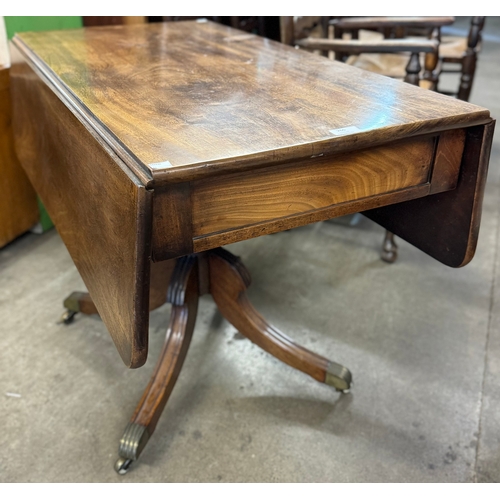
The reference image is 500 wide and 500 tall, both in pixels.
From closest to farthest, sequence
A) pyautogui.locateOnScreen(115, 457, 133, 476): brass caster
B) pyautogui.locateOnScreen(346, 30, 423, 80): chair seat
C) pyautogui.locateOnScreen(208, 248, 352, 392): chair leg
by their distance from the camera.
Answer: pyautogui.locateOnScreen(115, 457, 133, 476): brass caster < pyautogui.locateOnScreen(208, 248, 352, 392): chair leg < pyautogui.locateOnScreen(346, 30, 423, 80): chair seat

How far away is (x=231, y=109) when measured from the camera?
2.79 ft

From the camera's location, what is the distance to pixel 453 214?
3.14ft

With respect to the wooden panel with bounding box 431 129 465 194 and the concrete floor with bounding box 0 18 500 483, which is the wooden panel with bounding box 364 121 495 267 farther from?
the concrete floor with bounding box 0 18 500 483

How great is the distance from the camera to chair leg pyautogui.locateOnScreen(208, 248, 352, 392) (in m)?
1.27

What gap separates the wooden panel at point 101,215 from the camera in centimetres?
67

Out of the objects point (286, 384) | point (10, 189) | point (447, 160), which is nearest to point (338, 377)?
point (286, 384)

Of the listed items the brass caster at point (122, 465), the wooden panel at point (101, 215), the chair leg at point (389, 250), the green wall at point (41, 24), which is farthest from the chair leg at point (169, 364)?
the green wall at point (41, 24)

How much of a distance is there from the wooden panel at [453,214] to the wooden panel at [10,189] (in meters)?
1.21

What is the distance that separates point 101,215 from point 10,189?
3.85ft

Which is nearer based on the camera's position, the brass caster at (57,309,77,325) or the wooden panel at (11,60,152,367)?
the wooden panel at (11,60,152,367)

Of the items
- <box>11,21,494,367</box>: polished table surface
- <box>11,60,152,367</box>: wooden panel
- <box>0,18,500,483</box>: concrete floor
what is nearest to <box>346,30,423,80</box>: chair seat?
<box>0,18,500,483</box>: concrete floor
